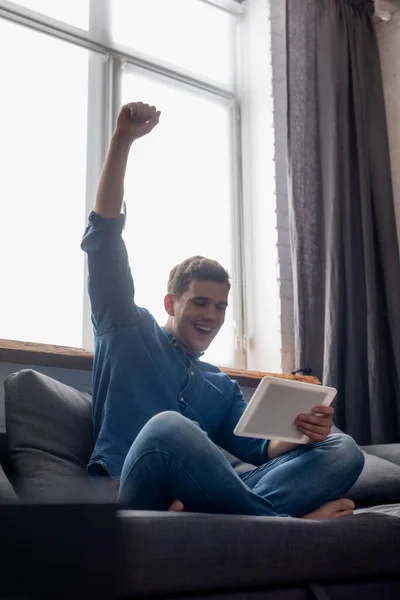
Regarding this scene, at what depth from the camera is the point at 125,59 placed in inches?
120

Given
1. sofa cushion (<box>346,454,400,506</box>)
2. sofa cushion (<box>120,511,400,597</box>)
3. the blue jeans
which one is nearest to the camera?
sofa cushion (<box>120,511,400,597</box>)

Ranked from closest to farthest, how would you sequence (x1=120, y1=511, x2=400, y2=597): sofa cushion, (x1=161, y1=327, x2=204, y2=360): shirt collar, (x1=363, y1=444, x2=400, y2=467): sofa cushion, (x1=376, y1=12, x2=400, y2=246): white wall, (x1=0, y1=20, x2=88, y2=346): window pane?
(x1=120, y1=511, x2=400, y2=597): sofa cushion, (x1=161, y1=327, x2=204, y2=360): shirt collar, (x1=363, y1=444, x2=400, y2=467): sofa cushion, (x1=0, y1=20, x2=88, y2=346): window pane, (x1=376, y1=12, x2=400, y2=246): white wall

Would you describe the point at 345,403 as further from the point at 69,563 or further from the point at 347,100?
the point at 69,563

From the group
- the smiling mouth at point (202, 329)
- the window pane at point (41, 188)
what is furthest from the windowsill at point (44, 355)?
the smiling mouth at point (202, 329)

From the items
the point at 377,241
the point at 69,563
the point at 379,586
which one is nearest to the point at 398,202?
the point at 377,241

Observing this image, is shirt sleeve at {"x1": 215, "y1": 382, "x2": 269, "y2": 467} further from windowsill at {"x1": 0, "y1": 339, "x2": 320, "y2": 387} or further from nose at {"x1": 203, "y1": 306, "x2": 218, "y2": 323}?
windowsill at {"x1": 0, "y1": 339, "x2": 320, "y2": 387}

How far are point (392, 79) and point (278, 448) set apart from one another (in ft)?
7.89

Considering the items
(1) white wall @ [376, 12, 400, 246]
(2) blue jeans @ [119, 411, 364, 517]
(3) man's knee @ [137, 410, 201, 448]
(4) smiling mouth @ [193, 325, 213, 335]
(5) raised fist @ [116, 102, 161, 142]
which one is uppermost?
(1) white wall @ [376, 12, 400, 246]

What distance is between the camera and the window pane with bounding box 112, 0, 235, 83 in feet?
10.4

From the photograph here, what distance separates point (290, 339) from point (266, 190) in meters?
0.67

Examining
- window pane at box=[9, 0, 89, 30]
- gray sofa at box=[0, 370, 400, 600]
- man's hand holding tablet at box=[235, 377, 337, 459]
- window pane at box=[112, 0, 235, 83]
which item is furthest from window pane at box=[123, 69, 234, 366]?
man's hand holding tablet at box=[235, 377, 337, 459]

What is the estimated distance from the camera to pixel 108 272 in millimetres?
1609

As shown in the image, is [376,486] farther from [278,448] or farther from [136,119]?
[136,119]

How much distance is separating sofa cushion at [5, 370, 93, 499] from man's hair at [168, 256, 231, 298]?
1.27 feet
